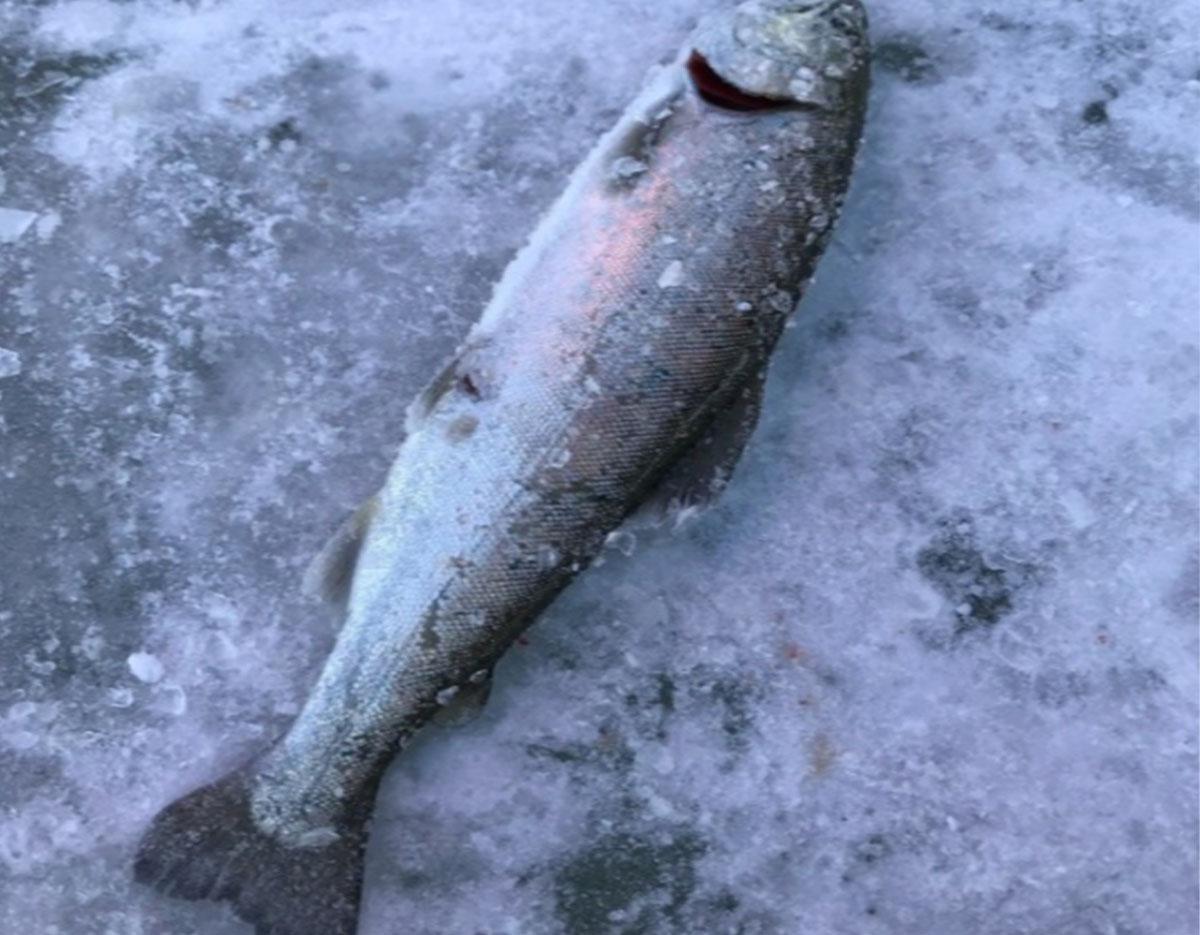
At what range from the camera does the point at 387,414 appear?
102 inches

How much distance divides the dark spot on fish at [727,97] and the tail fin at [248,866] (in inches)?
52.8

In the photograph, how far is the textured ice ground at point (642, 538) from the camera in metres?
2.45

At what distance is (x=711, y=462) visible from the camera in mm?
2379

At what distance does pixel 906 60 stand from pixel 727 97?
52cm

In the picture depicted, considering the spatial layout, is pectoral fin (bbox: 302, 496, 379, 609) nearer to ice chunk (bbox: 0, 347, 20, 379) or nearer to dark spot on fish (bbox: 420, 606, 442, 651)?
dark spot on fish (bbox: 420, 606, 442, 651)

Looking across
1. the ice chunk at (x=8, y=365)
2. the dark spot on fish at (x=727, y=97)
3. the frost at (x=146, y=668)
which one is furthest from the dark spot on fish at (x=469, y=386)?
→ the ice chunk at (x=8, y=365)

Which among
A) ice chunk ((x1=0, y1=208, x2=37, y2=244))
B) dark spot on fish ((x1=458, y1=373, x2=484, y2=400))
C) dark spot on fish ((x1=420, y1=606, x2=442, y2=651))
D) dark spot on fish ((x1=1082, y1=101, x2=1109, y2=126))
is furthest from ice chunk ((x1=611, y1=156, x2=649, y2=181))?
ice chunk ((x1=0, y1=208, x2=37, y2=244))

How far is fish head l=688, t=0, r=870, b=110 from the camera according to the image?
243cm

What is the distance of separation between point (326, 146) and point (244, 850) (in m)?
1.32

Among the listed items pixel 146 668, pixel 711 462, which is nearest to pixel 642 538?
pixel 711 462

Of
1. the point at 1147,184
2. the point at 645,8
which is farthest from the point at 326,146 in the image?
the point at 1147,184

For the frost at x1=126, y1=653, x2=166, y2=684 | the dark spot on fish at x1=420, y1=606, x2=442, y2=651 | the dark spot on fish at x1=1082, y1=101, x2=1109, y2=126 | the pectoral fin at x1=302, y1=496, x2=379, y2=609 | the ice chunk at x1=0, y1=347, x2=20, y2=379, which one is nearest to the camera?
the dark spot on fish at x1=420, y1=606, x2=442, y2=651

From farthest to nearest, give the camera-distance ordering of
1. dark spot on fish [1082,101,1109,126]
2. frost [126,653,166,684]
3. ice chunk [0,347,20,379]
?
dark spot on fish [1082,101,1109,126] → ice chunk [0,347,20,379] → frost [126,653,166,684]

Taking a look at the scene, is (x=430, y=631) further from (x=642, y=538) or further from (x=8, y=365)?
(x=8, y=365)
